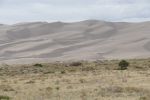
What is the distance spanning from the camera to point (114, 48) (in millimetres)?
146250

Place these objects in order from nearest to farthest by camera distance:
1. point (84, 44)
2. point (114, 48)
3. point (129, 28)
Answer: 1. point (114, 48)
2. point (84, 44)
3. point (129, 28)

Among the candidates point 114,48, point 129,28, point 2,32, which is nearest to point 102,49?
point 114,48

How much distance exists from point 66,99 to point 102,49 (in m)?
129

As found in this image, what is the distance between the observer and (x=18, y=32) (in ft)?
647

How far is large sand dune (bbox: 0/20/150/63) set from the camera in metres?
133

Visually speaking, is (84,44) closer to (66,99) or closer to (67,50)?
(67,50)

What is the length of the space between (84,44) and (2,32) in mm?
51223

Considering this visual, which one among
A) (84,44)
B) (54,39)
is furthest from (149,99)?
(54,39)

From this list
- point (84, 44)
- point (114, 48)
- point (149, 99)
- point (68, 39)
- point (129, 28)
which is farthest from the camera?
point (129, 28)

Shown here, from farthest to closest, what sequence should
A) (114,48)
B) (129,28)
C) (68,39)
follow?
(129,28)
(68,39)
(114,48)

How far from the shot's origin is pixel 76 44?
16375cm

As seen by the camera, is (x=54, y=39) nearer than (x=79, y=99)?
No

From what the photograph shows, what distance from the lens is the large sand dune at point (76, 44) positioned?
437ft

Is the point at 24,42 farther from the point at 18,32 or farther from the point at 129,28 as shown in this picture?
the point at 129,28
